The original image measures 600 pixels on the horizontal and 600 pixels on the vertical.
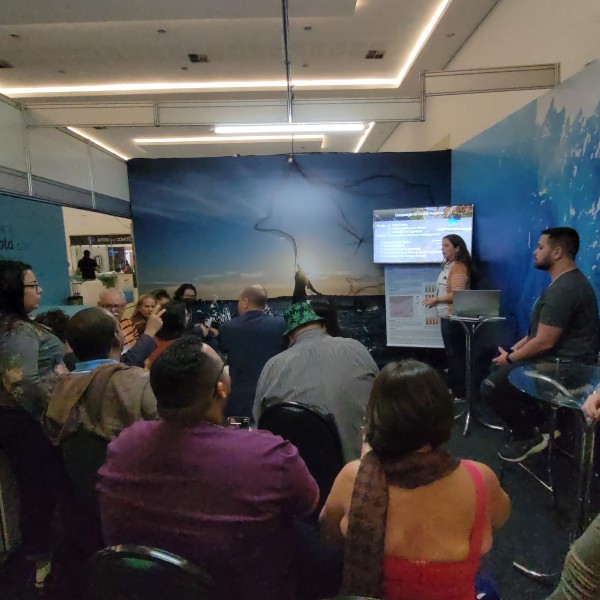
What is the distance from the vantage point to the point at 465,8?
3463mm

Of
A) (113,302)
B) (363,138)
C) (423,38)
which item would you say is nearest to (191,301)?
(113,302)

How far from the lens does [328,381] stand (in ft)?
5.21

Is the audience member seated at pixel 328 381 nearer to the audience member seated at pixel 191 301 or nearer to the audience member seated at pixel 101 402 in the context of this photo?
the audience member seated at pixel 101 402

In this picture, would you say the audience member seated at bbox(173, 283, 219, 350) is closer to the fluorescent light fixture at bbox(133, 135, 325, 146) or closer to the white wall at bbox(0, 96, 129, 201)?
the white wall at bbox(0, 96, 129, 201)

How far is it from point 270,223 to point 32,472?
13.1 ft

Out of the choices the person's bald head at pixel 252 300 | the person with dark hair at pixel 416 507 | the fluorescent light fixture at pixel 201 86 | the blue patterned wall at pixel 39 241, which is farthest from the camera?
the fluorescent light fixture at pixel 201 86

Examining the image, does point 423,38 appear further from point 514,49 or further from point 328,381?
point 328,381

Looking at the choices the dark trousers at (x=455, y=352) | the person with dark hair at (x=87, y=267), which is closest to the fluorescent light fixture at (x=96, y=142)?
the person with dark hair at (x=87, y=267)

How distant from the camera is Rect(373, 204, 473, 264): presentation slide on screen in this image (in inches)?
166

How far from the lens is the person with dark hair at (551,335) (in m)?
2.26

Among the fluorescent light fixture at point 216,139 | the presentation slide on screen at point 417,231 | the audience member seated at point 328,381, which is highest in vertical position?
the fluorescent light fixture at point 216,139

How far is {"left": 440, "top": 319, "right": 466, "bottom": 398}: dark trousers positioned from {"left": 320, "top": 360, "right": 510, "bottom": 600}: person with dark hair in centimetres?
306

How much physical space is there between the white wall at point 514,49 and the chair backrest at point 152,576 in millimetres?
3080

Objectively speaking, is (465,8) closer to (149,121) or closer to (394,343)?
(149,121)
